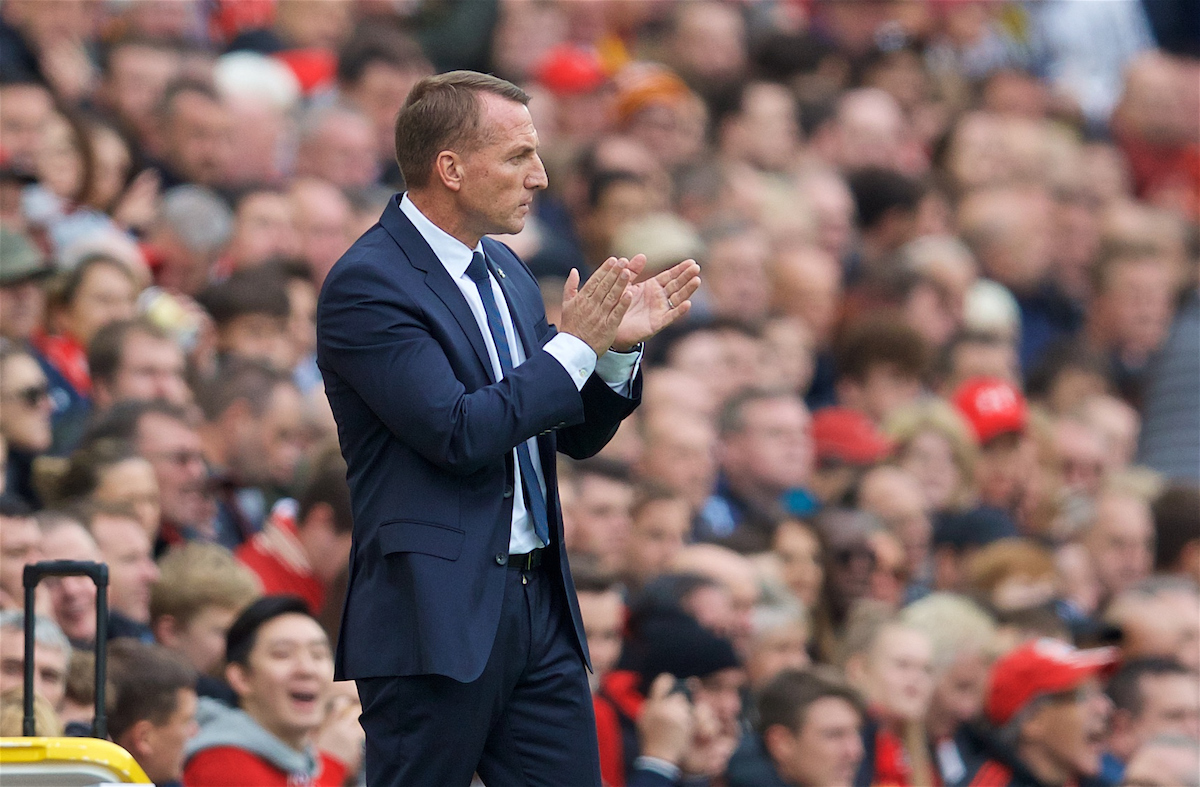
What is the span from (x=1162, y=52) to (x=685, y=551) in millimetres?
9208

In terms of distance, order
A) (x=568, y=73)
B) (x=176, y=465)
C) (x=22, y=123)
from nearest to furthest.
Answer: (x=176, y=465)
(x=22, y=123)
(x=568, y=73)

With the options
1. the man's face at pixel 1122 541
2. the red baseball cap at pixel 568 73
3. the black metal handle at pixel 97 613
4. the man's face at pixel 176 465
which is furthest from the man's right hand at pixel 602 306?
the red baseball cap at pixel 568 73

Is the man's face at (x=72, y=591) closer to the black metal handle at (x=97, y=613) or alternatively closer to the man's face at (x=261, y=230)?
the black metal handle at (x=97, y=613)

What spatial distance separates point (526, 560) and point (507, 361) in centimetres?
37

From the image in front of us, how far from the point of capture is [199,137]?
8.72 m

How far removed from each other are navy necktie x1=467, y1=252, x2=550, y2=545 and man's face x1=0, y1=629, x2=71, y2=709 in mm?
1717

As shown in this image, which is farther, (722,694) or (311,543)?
(311,543)

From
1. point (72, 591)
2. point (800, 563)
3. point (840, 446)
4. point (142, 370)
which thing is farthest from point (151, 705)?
point (840, 446)

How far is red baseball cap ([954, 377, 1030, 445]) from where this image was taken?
30.4 feet

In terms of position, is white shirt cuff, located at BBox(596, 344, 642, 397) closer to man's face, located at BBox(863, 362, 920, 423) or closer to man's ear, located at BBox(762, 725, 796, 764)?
man's ear, located at BBox(762, 725, 796, 764)

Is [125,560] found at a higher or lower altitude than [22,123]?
lower

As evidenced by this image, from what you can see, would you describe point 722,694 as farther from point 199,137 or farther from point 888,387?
point 199,137

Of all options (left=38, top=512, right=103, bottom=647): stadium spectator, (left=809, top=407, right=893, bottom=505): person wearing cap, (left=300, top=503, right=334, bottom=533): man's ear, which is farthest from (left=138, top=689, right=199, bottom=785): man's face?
(left=809, top=407, right=893, bottom=505): person wearing cap

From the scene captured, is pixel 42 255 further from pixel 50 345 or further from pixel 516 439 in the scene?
pixel 516 439
